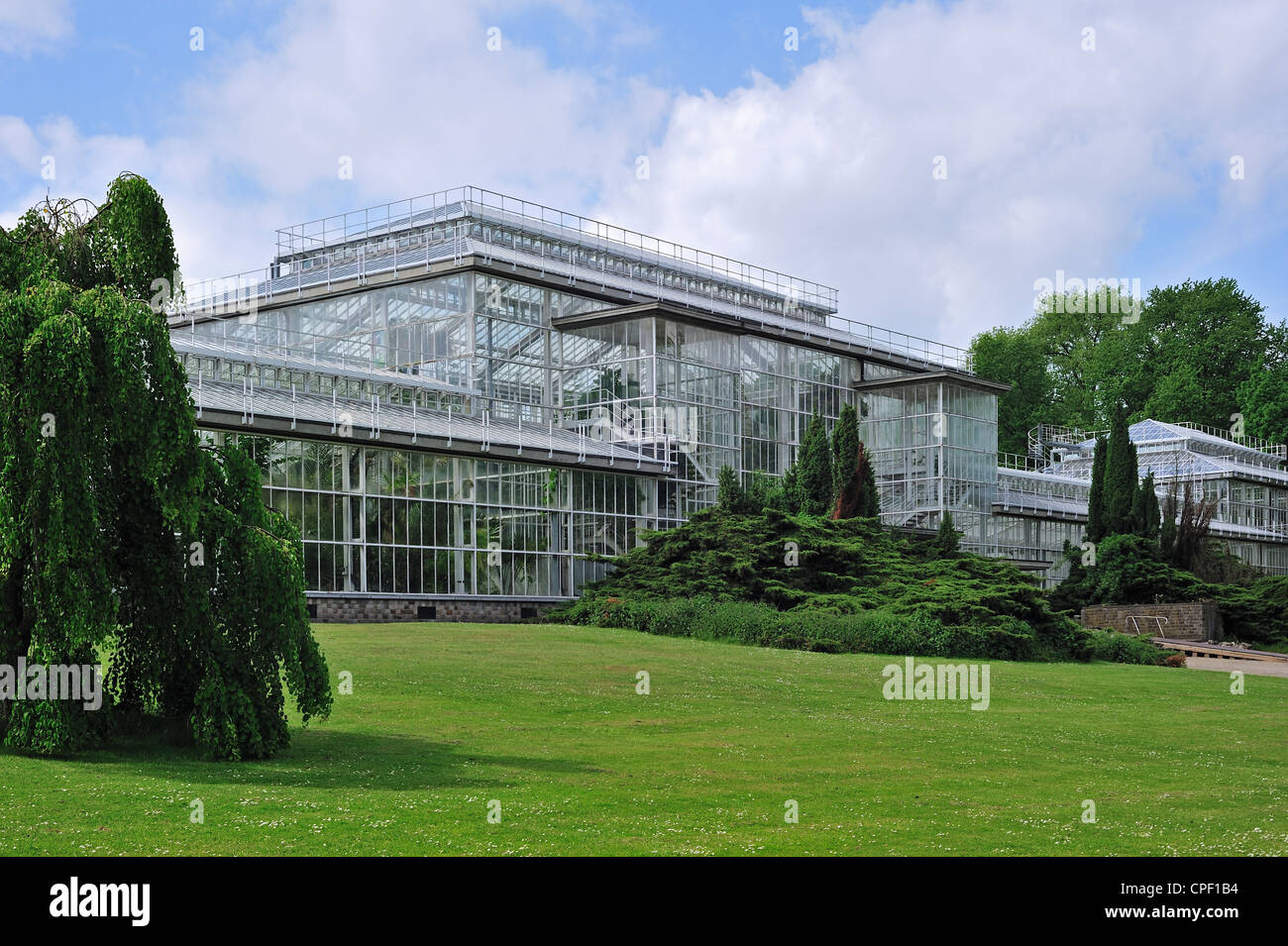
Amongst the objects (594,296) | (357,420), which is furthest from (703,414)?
(357,420)

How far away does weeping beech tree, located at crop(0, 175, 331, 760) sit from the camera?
1527cm

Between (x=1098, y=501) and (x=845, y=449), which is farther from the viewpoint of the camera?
(x=1098, y=501)

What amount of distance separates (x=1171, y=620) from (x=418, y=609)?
24065 millimetres

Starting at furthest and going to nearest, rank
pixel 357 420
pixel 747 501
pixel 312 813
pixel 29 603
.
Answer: pixel 747 501 < pixel 357 420 < pixel 29 603 < pixel 312 813

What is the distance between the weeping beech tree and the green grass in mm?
717

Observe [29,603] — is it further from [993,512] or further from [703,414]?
[993,512]

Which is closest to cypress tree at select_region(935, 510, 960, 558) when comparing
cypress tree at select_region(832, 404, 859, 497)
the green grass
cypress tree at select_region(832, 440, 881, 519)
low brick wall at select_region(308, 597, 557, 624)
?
cypress tree at select_region(832, 440, 881, 519)

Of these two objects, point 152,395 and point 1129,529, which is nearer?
point 152,395

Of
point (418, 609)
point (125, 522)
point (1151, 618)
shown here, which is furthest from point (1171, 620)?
point (125, 522)

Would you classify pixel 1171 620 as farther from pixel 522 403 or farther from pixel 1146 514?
pixel 522 403

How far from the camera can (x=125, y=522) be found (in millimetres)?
16672

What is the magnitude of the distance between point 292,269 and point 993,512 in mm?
32694

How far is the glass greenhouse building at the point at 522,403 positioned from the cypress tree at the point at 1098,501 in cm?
757
